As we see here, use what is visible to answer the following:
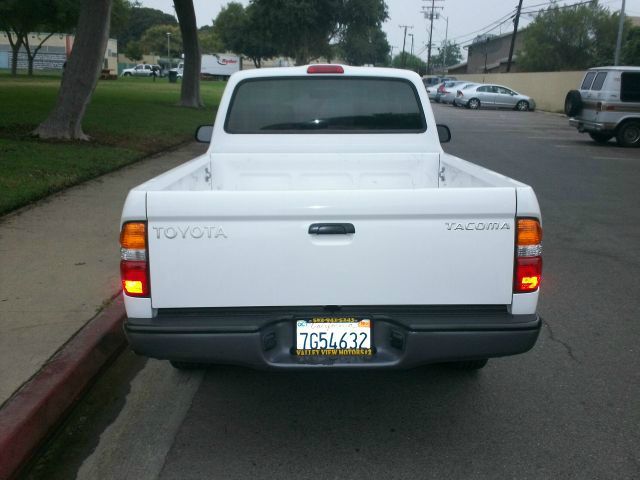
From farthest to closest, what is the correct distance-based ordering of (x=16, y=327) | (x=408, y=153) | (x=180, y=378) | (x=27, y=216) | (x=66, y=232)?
(x=27, y=216), (x=66, y=232), (x=408, y=153), (x=16, y=327), (x=180, y=378)

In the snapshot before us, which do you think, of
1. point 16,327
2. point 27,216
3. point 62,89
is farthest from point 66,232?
point 62,89

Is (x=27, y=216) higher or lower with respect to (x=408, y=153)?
lower

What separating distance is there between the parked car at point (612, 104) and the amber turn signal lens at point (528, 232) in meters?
16.7

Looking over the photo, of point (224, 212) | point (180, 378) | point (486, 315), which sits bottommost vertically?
point (180, 378)

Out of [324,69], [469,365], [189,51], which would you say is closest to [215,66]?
[189,51]

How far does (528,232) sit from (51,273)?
14.0 feet

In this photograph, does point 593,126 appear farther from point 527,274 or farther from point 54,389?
point 54,389

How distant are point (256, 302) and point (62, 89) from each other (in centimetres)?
1207

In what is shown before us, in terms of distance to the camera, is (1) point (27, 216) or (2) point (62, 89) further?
(2) point (62, 89)

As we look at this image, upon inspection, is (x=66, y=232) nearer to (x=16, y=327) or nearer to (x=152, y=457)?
(x=16, y=327)

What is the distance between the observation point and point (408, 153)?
519cm

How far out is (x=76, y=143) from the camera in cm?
1366

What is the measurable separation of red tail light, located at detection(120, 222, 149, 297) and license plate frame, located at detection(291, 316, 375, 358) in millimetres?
725

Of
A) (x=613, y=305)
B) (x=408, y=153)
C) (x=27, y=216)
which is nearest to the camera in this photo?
(x=408, y=153)
